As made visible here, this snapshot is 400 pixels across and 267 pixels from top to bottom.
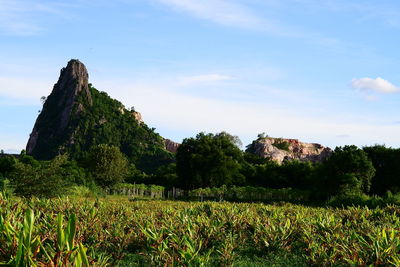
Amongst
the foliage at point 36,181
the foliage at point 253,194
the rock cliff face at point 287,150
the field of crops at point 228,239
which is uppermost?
the rock cliff face at point 287,150

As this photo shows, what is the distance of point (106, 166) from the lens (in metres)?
60.7

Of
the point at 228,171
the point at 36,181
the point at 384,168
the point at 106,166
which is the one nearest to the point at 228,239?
the point at 36,181

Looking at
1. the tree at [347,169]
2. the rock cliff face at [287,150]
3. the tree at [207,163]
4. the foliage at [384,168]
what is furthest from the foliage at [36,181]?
the rock cliff face at [287,150]

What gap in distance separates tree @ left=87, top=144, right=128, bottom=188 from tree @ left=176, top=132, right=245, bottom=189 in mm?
9142

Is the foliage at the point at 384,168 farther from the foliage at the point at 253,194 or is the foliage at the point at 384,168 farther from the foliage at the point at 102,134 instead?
the foliage at the point at 102,134

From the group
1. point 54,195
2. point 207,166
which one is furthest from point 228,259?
point 207,166

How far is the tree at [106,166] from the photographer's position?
60281 mm

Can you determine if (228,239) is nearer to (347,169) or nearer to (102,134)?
(347,169)

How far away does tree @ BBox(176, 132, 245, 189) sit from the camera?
62.3m

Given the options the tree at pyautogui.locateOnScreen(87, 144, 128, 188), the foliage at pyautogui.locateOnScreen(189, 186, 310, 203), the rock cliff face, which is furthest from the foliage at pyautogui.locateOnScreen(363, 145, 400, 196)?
the rock cliff face

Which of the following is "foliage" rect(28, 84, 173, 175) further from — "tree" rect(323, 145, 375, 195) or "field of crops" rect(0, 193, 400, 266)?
"field of crops" rect(0, 193, 400, 266)

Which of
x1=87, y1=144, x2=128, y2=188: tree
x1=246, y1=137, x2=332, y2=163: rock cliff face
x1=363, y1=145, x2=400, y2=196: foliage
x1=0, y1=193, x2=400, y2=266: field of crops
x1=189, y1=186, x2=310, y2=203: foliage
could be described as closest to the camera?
x1=0, y1=193, x2=400, y2=266: field of crops

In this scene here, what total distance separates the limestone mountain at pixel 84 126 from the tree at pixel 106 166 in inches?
2813

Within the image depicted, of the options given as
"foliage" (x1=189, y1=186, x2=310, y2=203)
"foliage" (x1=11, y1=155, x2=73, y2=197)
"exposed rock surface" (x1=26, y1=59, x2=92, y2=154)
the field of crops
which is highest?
"exposed rock surface" (x1=26, y1=59, x2=92, y2=154)
